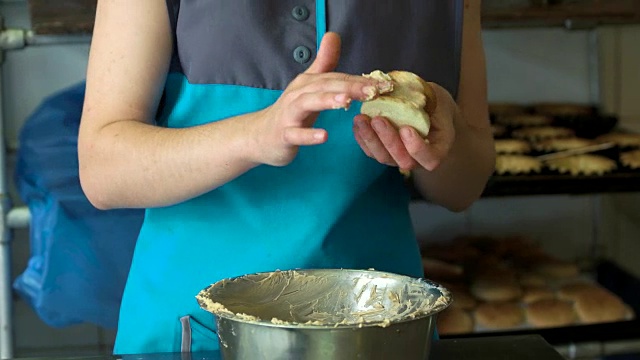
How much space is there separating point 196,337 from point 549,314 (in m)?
1.10

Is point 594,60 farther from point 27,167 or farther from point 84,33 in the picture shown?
point 27,167

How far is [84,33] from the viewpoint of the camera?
168 cm

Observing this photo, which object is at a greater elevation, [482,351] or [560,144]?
[482,351]

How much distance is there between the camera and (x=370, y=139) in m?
0.70

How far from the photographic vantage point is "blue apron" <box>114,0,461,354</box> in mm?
865

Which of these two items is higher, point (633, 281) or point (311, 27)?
point (311, 27)

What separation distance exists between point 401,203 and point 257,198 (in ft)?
0.57

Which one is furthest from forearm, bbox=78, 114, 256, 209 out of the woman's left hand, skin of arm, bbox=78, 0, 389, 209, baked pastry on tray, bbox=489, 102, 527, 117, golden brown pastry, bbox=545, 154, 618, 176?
baked pastry on tray, bbox=489, 102, 527, 117

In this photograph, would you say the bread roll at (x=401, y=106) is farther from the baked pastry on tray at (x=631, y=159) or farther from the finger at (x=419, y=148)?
the baked pastry on tray at (x=631, y=159)

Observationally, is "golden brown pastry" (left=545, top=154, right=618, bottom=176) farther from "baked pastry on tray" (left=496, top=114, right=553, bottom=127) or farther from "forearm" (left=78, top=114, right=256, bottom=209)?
"forearm" (left=78, top=114, right=256, bottom=209)

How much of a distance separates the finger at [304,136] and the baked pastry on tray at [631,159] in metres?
1.27

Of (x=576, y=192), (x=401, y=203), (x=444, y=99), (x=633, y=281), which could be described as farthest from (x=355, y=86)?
(x=633, y=281)

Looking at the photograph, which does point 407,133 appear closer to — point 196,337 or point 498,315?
point 196,337

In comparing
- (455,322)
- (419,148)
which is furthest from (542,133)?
(419,148)
